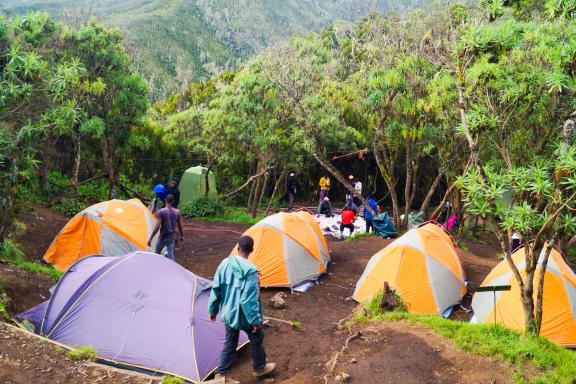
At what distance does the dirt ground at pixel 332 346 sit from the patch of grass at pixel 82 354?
0.50 feet

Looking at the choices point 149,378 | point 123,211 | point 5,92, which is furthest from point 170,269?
point 123,211

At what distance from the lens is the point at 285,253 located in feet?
32.4

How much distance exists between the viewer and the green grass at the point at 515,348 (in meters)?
5.11

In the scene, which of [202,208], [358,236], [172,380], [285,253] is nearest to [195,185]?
[202,208]

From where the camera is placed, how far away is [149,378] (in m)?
5.47

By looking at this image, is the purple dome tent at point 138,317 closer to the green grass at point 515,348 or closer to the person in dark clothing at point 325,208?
the green grass at point 515,348

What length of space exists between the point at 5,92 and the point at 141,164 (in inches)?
547

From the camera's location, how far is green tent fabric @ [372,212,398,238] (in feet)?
45.3

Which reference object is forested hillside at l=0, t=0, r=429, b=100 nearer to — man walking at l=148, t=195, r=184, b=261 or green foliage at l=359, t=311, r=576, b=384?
man walking at l=148, t=195, r=184, b=261

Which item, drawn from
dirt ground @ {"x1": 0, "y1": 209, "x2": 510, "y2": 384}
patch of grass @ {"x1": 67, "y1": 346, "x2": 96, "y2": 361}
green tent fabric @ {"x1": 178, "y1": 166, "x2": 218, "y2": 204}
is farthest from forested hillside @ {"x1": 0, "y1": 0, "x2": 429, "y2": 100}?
patch of grass @ {"x1": 67, "y1": 346, "x2": 96, "y2": 361}

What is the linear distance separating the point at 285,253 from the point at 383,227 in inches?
191

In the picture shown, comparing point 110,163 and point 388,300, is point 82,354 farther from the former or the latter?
point 110,163

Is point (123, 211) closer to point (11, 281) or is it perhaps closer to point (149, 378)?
point (11, 281)

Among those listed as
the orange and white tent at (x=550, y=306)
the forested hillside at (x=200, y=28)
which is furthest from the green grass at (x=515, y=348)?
the forested hillside at (x=200, y=28)
